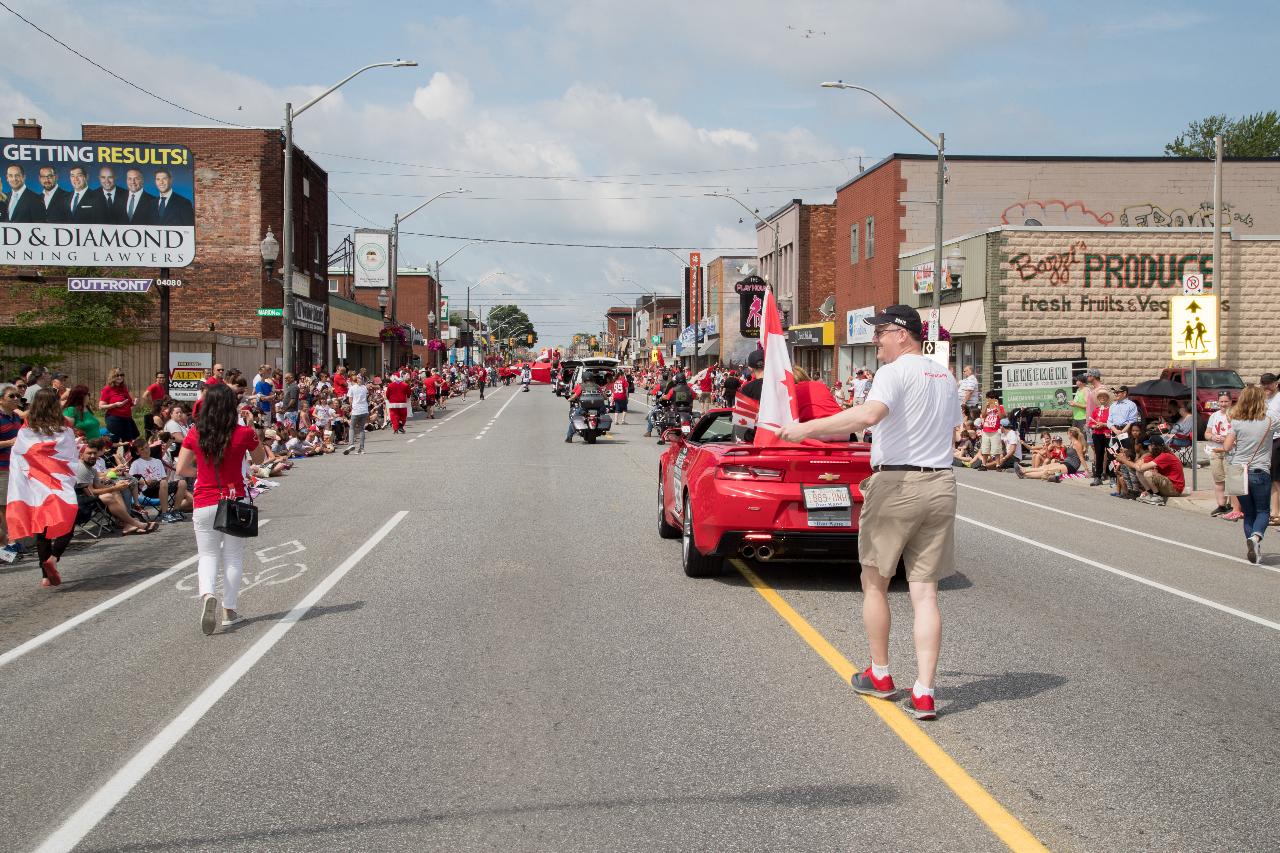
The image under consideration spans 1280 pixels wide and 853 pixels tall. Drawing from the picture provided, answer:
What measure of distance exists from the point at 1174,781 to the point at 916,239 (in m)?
41.2

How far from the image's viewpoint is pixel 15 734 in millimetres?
5707

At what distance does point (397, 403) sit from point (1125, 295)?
21380 mm

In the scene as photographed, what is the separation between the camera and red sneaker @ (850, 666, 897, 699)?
20.1ft

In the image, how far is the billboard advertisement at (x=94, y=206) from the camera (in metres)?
28.6

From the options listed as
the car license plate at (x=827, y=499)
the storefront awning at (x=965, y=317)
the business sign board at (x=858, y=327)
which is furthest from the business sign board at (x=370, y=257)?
the car license plate at (x=827, y=499)

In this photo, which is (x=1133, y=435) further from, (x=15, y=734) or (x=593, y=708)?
(x=15, y=734)

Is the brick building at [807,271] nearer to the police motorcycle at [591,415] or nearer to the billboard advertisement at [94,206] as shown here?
the police motorcycle at [591,415]

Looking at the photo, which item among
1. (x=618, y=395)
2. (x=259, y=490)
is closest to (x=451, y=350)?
(x=618, y=395)

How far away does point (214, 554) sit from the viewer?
8.16 m

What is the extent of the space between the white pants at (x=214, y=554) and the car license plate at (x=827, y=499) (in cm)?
407

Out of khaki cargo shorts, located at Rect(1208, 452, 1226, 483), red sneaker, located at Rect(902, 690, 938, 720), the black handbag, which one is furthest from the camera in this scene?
khaki cargo shorts, located at Rect(1208, 452, 1226, 483)

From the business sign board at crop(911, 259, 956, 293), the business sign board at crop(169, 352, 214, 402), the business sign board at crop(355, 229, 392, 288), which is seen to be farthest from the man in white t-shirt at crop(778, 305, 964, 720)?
the business sign board at crop(355, 229, 392, 288)

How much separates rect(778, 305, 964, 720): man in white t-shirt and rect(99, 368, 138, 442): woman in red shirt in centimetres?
1253

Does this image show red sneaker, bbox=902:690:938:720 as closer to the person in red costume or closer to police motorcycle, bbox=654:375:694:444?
police motorcycle, bbox=654:375:694:444
